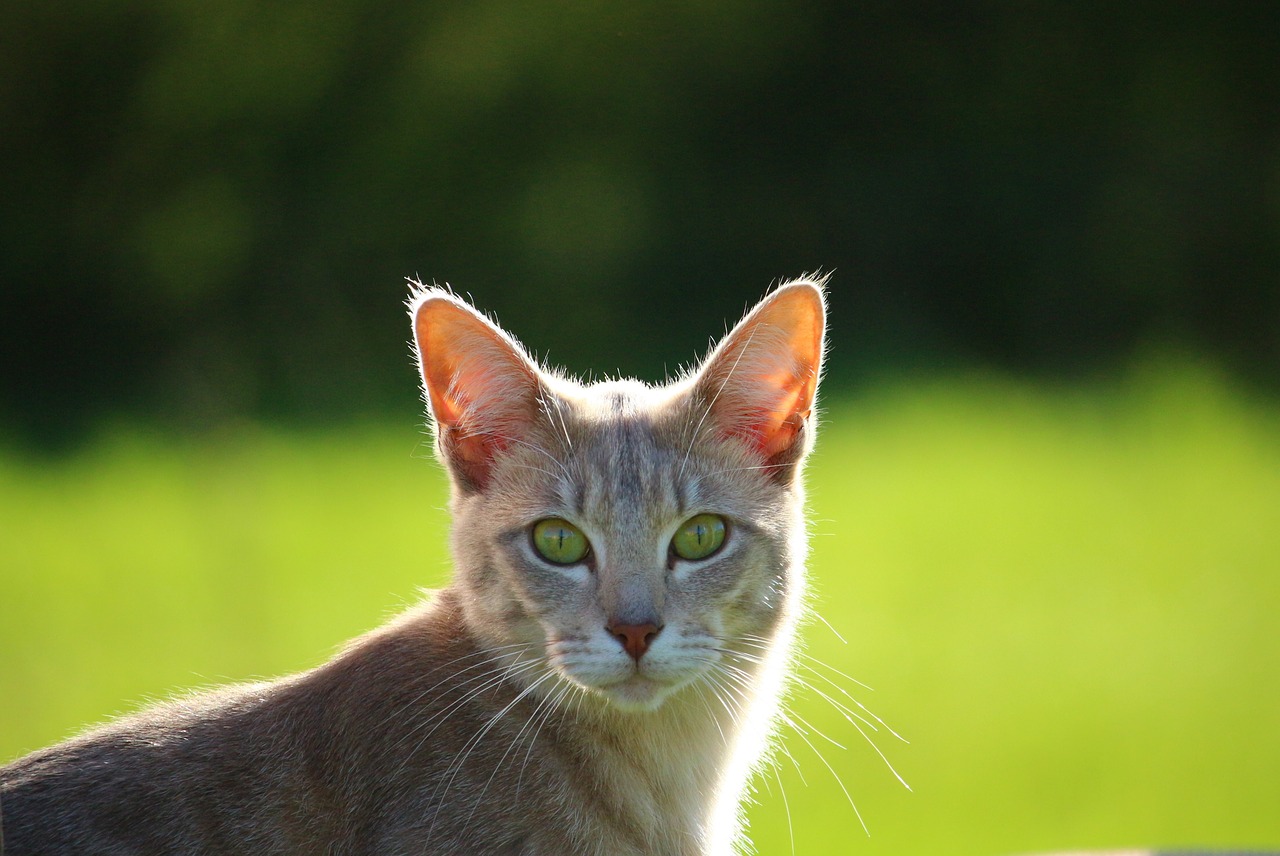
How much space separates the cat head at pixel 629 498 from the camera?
159 cm

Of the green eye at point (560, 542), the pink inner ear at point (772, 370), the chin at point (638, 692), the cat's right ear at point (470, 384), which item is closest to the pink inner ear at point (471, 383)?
the cat's right ear at point (470, 384)

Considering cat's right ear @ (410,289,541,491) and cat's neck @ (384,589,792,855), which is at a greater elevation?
cat's right ear @ (410,289,541,491)

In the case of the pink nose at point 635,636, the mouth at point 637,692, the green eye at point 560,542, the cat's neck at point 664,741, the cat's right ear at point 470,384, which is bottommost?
the cat's neck at point 664,741

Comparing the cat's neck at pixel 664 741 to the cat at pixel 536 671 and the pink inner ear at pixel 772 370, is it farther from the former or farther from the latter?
the pink inner ear at pixel 772 370

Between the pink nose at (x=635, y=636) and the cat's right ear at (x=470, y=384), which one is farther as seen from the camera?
the cat's right ear at (x=470, y=384)

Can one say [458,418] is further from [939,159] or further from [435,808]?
[939,159]

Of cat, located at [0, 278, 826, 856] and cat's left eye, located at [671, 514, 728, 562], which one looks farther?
cat's left eye, located at [671, 514, 728, 562]

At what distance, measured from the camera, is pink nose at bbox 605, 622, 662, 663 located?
1.55 meters

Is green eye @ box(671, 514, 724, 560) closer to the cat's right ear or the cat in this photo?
the cat

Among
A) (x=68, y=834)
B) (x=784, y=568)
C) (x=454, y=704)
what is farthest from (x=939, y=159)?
(x=68, y=834)

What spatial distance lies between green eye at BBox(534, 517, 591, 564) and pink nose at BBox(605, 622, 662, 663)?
0.15 metres

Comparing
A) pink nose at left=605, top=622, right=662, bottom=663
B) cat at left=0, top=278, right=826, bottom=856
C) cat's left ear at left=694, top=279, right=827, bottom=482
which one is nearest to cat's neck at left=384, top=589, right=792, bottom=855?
cat at left=0, top=278, right=826, bottom=856

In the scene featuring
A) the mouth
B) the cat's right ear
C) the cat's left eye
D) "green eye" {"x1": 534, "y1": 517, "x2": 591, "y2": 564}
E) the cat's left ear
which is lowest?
the mouth

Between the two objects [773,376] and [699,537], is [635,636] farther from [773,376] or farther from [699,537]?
[773,376]
